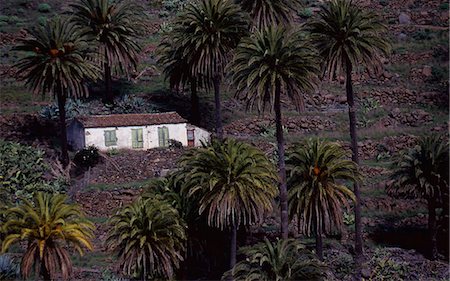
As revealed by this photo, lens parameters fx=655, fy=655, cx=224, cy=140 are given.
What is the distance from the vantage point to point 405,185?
42.9 metres

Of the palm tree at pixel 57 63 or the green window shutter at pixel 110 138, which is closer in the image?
the palm tree at pixel 57 63

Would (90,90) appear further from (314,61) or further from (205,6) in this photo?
(314,61)

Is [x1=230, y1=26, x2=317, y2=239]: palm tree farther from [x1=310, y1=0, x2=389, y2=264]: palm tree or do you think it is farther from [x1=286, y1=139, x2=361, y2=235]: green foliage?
[x1=310, y1=0, x2=389, y2=264]: palm tree

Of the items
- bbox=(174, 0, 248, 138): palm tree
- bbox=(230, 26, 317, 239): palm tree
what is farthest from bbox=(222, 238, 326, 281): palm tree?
bbox=(174, 0, 248, 138): palm tree

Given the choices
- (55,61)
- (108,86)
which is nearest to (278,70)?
(55,61)

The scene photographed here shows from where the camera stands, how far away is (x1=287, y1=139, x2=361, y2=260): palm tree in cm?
3819

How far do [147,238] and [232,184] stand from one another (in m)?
5.59

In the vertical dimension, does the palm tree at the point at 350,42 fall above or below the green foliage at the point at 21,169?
above

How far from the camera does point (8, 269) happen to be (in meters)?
33.8

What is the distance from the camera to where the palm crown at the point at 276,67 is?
1560 inches

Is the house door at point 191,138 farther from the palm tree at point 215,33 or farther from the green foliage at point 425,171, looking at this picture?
the green foliage at point 425,171

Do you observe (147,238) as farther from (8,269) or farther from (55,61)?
(55,61)

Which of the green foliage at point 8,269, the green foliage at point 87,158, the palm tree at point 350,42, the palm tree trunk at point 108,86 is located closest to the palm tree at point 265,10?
the palm tree at point 350,42

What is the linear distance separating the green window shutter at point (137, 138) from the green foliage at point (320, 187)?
57.3ft
